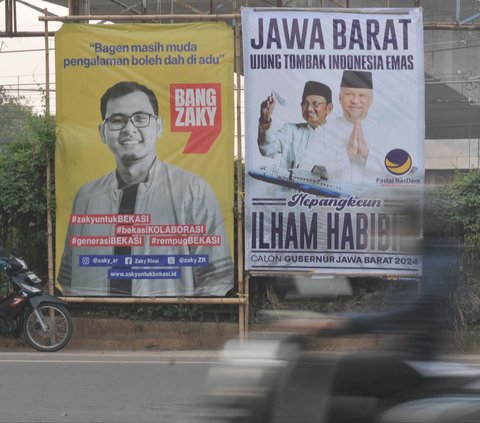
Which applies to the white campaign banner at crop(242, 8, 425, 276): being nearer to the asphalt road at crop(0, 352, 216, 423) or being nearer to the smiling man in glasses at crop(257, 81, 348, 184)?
the smiling man in glasses at crop(257, 81, 348, 184)

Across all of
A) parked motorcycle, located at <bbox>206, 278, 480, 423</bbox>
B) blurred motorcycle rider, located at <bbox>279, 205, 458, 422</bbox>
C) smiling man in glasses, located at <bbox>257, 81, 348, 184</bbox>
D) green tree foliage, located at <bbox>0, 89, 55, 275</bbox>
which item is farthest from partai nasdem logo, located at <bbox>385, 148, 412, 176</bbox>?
parked motorcycle, located at <bbox>206, 278, 480, 423</bbox>

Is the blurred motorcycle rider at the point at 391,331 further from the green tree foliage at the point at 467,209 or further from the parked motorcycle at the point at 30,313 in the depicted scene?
the green tree foliage at the point at 467,209

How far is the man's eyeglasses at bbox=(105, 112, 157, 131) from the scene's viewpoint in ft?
34.7

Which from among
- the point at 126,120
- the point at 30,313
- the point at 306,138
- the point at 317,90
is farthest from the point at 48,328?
the point at 317,90

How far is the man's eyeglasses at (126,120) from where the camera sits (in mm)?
10578

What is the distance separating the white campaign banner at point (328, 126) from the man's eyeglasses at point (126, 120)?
57.3 inches

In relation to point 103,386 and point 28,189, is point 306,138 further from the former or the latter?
point 103,386

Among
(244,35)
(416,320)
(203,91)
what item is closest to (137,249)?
(203,91)

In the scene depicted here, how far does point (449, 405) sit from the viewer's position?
3473mm

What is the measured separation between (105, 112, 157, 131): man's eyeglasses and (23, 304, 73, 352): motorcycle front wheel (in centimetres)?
265

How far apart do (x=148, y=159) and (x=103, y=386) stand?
3.93 meters

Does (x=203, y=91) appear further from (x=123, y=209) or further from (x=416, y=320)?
(x=416, y=320)

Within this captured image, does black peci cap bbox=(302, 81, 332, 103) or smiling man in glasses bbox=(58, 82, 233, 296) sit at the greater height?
black peci cap bbox=(302, 81, 332, 103)

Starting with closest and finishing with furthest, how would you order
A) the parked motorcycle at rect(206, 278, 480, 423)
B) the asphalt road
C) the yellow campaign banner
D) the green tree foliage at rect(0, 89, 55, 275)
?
the parked motorcycle at rect(206, 278, 480, 423), the asphalt road, the yellow campaign banner, the green tree foliage at rect(0, 89, 55, 275)
